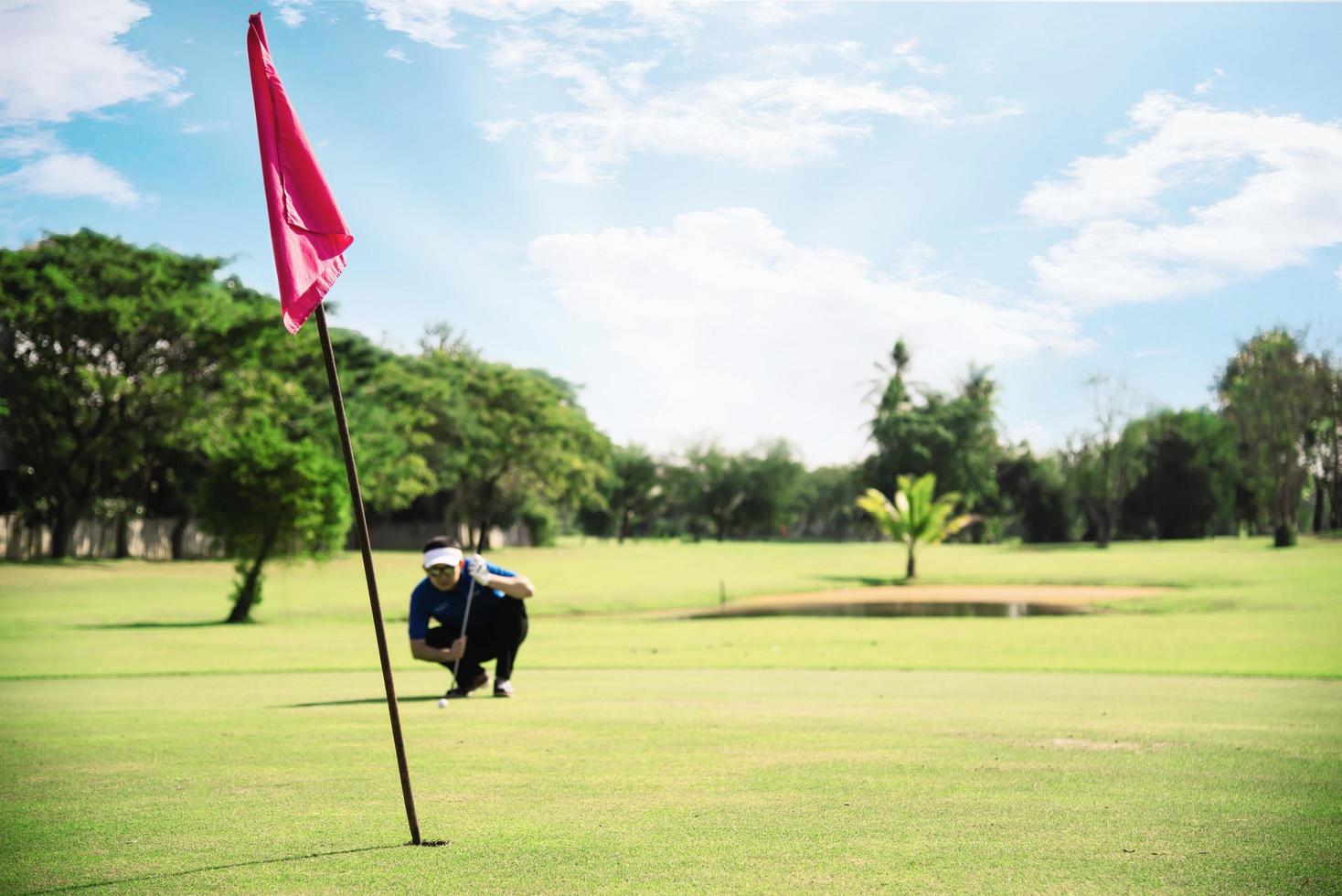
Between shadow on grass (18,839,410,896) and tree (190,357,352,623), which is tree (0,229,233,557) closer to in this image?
tree (190,357,352,623)

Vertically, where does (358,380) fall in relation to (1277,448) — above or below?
above

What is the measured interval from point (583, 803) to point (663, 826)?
0.72 metres

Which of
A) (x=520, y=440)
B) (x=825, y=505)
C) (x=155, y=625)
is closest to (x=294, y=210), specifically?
(x=155, y=625)

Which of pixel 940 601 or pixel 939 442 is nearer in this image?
pixel 940 601

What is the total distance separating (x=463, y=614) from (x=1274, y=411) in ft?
117

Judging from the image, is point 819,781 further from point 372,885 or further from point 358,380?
point 358,380

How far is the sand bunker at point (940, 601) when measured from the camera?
37719mm

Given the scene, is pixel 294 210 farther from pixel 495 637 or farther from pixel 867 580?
pixel 867 580

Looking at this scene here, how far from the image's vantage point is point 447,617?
35.7 feet

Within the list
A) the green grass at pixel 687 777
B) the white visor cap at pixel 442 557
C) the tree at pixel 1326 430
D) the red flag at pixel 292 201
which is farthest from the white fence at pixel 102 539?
the red flag at pixel 292 201

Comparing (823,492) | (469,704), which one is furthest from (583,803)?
(823,492)

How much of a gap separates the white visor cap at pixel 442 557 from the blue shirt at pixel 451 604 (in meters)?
0.30

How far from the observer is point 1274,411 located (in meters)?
38.3

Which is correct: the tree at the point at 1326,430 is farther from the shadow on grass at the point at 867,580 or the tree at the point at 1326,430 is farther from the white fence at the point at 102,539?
the white fence at the point at 102,539
